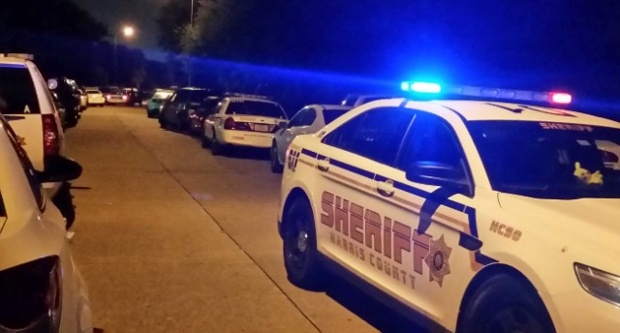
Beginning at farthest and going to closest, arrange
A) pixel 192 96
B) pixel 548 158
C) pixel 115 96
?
pixel 115 96
pixel 192 96
pixel 548 158

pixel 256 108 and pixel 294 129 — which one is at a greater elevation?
pixel 256 108

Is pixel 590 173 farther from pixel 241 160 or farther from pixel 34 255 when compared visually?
pixel 241 160

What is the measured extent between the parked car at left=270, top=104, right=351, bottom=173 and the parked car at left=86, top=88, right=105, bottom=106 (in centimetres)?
4223

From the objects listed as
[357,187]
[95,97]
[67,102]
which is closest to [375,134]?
[357,187]

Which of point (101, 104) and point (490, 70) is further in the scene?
point (101, 104)

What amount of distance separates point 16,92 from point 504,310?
6917mm

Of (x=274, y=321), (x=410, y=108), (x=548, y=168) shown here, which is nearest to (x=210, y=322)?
(x=274, y=321)

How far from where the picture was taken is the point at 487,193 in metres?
5.31

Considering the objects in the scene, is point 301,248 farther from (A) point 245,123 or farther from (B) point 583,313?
(A) point 245,123

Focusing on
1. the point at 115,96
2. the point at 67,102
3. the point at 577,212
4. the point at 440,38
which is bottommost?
the point at 115,96

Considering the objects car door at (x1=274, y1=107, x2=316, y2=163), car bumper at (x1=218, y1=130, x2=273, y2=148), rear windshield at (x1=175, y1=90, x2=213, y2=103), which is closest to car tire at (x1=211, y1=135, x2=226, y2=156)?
car bumper at (x1=218, y1=130, x2=273, y2=148)

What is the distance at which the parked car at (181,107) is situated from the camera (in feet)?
98.8

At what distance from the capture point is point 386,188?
6.22 metres

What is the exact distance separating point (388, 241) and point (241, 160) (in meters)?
14.4
